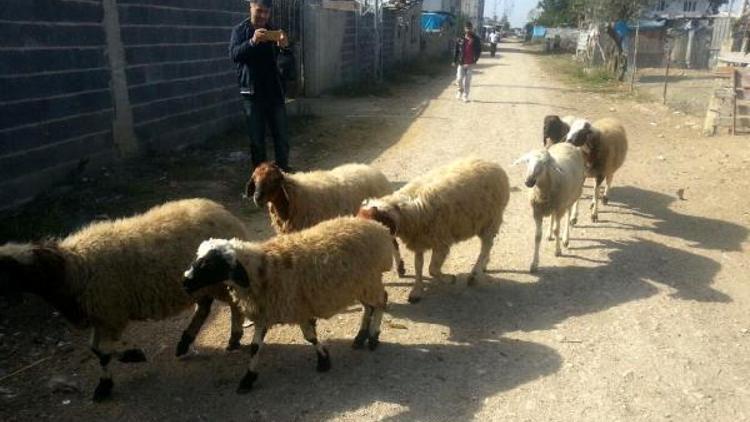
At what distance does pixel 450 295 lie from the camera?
18.0 ft

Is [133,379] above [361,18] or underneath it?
underneath

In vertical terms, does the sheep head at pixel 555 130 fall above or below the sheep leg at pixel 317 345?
above

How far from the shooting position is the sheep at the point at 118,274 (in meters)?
3.71

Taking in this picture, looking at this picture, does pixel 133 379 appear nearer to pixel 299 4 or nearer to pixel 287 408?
pixel 287 408

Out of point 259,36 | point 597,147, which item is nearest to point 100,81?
point 259,36

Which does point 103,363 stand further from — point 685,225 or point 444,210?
point 685,225

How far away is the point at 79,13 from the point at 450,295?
242 inches

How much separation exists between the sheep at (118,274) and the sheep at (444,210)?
1.46m

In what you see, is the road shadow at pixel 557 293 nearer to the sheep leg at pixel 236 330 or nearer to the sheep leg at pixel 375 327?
the sheep leg at pixel 375 327

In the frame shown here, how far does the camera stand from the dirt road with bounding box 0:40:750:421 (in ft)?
12.5

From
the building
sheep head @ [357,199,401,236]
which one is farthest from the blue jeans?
the building

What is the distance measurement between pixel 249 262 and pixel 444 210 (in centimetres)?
216

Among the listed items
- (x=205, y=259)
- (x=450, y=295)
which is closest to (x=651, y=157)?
(x=450, y=295)

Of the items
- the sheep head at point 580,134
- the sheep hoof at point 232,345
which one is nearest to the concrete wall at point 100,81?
the sheep hoof at point 232,345
